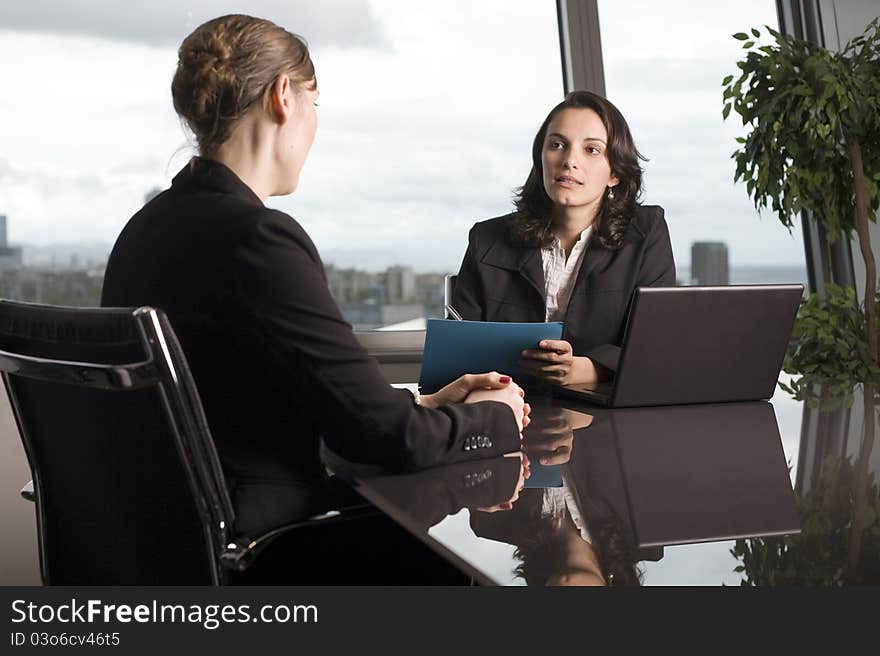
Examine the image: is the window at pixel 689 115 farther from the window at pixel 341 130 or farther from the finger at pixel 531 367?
the finger at pixel 531 367

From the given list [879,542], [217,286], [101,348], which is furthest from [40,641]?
[879,542]

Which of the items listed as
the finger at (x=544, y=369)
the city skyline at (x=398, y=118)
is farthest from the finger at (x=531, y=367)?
the city skyline at (x=398, y=118)

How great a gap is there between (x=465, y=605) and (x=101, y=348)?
587 millimetres

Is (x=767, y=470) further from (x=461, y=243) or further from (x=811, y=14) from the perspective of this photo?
(x=811, y=14)

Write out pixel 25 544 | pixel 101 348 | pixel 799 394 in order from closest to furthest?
pixel 101 348, pixel 799 394, pixel 25 544

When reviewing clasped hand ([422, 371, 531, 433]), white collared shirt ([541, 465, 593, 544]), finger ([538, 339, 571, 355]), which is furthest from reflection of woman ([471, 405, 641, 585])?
finger ([538, 339, 571, 355])

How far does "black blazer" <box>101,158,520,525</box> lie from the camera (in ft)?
4.53

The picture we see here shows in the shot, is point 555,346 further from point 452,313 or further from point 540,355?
point 452,313

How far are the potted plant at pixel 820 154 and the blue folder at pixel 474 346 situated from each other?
7.29ft

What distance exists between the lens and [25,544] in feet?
10.4

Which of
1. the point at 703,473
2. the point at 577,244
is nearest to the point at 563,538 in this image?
the point at 703,473

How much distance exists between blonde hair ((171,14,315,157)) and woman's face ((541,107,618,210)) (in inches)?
52.3

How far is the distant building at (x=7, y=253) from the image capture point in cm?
434

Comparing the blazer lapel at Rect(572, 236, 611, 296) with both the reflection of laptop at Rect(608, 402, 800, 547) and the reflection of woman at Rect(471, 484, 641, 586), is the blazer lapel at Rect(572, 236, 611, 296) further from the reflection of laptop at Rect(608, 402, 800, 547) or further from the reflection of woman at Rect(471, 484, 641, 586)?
the reflection of woman at Rect(471, 484, 641, 586)
